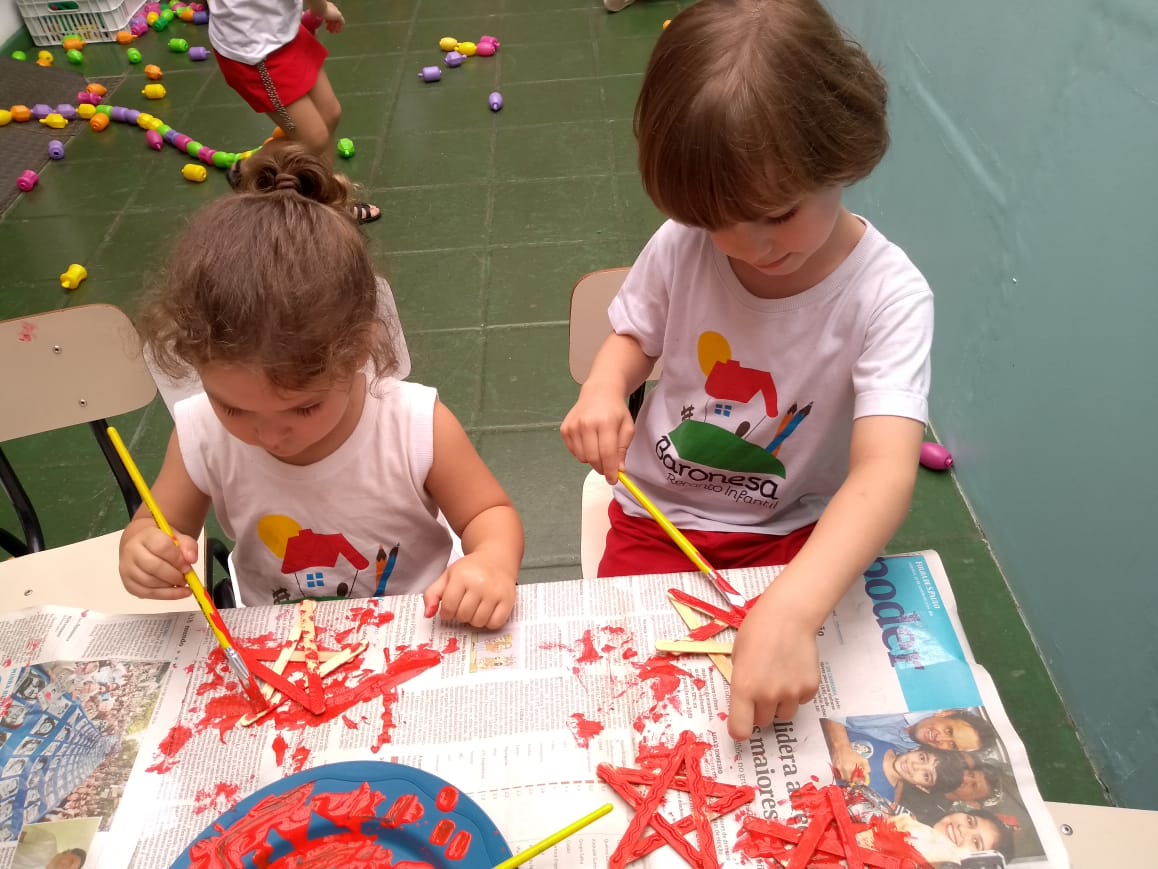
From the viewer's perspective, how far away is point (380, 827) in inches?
25.5

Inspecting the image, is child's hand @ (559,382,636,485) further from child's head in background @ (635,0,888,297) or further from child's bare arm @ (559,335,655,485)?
child's head in background @ (635,0,888,297)

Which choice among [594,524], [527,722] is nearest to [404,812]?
[527,722]

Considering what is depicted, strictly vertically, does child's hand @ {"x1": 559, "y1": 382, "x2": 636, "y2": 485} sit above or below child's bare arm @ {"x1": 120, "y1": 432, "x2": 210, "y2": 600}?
above

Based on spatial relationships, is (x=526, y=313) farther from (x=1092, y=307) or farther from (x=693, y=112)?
(x=693, y=112)

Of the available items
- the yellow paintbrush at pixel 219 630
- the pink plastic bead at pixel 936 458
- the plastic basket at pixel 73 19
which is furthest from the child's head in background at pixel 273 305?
the plastic basket at pixel 73 19

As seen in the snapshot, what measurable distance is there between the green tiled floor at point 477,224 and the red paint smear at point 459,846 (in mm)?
606

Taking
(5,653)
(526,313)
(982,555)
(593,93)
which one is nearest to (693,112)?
(5,653)

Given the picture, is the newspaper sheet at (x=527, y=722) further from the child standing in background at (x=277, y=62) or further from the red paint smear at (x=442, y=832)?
the child standing in background at (x=277, y=62)

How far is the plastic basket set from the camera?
11.7ft

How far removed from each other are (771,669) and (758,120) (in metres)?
0.43

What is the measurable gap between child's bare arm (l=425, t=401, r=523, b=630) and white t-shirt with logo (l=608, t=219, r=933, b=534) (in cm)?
21

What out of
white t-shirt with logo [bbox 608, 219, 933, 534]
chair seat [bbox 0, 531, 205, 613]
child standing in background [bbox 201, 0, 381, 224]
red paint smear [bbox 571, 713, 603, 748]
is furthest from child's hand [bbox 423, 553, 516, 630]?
child standing in background [bbox 201, 0, 381, 224]

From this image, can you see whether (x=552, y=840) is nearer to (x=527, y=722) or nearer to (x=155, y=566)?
(x=527, y=722)

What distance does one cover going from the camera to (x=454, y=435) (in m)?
0.99
